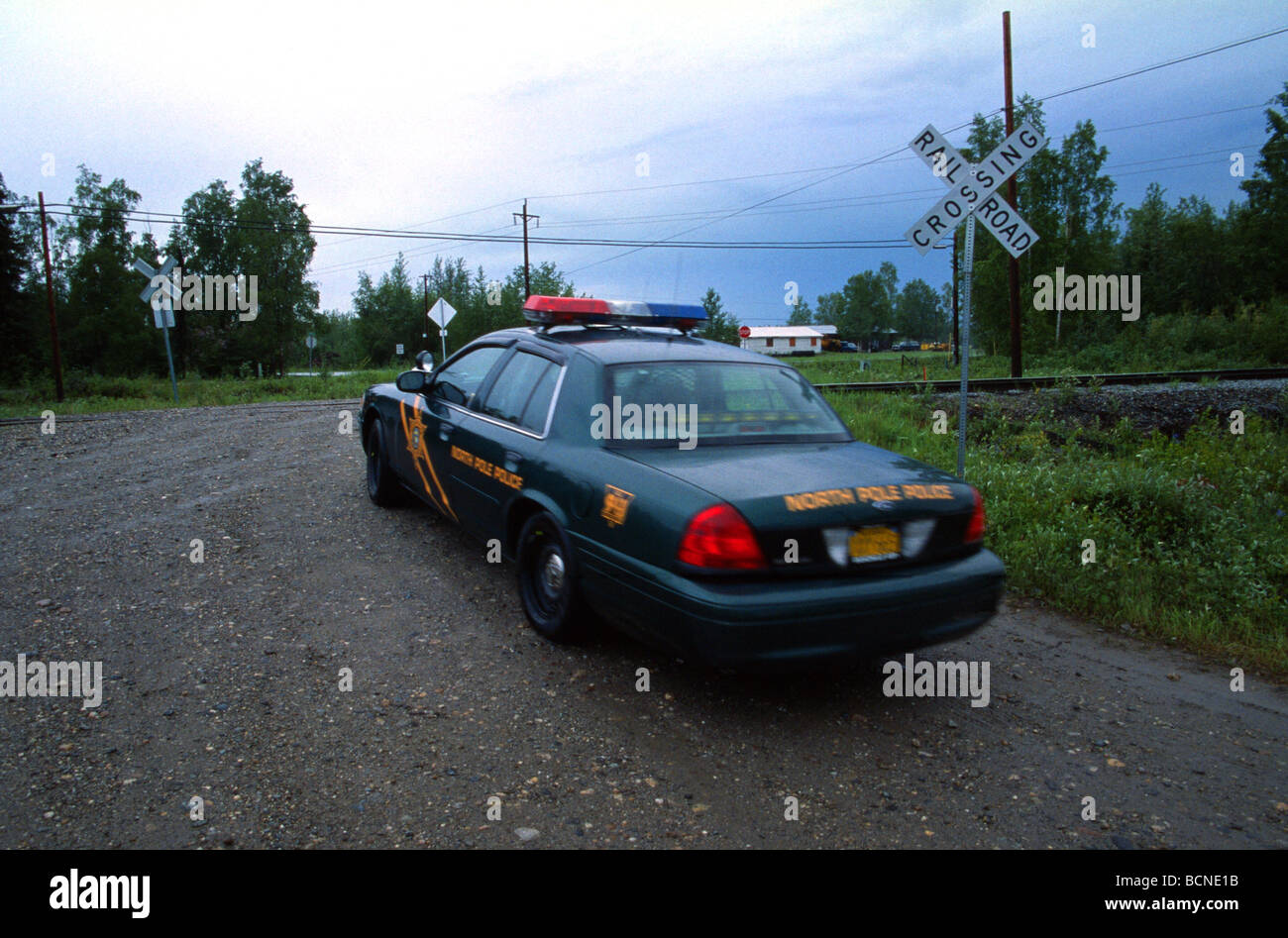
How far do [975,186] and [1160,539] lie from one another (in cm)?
288

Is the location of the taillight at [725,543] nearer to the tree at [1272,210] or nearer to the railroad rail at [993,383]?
the railroad rail at [993,383]

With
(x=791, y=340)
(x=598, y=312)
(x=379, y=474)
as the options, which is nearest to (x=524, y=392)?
(x=598, y=312)

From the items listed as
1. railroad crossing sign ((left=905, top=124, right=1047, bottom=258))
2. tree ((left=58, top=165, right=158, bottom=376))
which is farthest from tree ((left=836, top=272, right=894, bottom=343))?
railroad crossing sign ((left=905, top=124, right=1047, bottom=258))

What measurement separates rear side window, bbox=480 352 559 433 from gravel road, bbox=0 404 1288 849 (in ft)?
3.43

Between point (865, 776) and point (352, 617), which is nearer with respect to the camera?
point (865, 776)

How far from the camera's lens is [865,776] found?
2.86 metres

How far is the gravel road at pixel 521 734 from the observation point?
8.32ft

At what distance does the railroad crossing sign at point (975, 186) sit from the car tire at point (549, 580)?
3889 millimetres

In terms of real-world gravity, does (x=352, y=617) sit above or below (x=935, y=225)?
below

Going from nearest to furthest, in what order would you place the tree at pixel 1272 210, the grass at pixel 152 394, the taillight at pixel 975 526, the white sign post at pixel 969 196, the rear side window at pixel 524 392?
the taillight at pixel 975 526, the rear side window at pixel 524 392, the white sign post at pixel 969 196, the grass at pixel 152 394, the tree at pixel 1272 210

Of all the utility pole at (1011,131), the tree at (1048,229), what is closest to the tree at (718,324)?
the tree at (1048,229)
